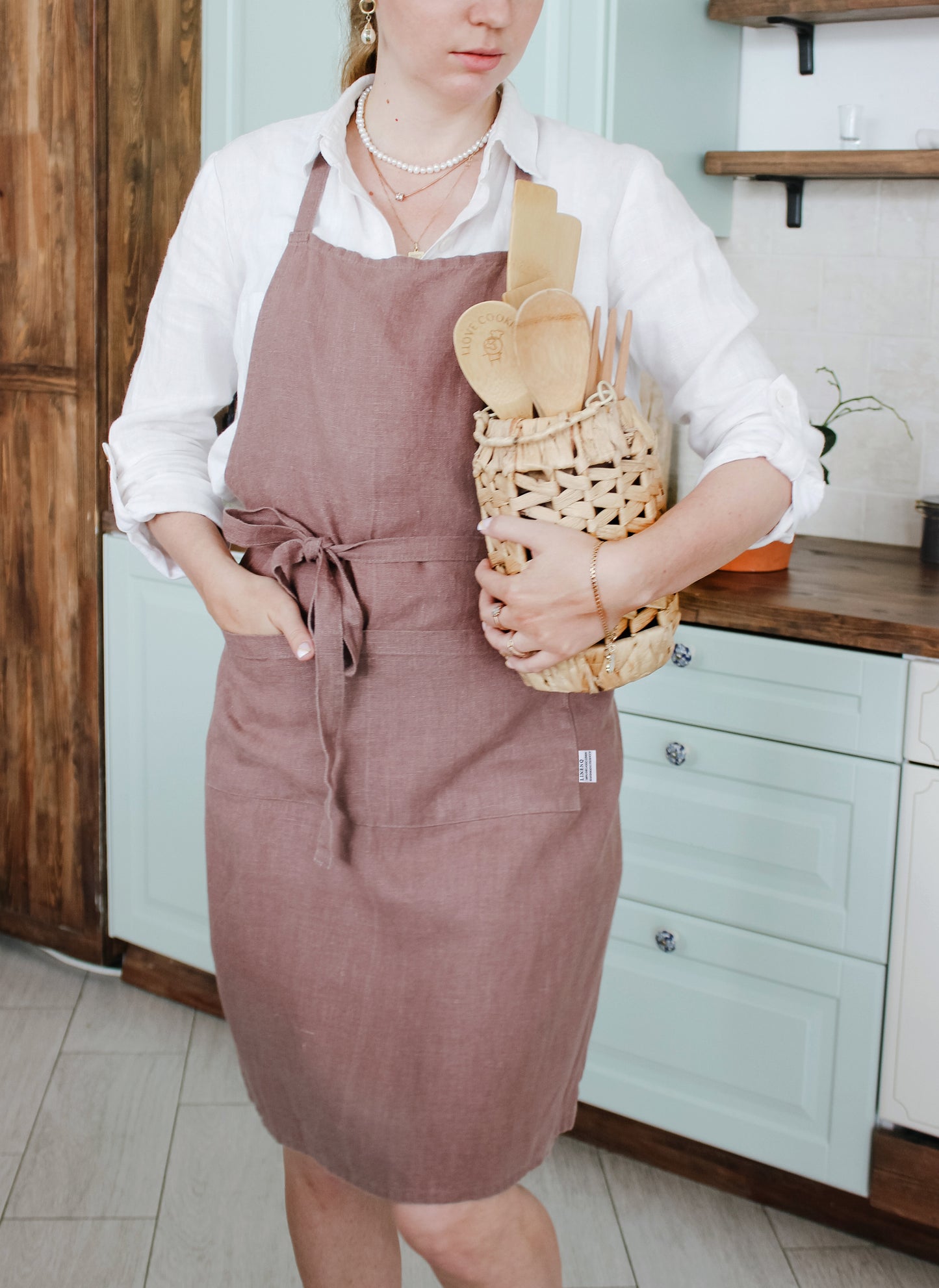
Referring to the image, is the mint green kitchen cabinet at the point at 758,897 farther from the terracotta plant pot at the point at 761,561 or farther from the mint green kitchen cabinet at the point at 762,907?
the terracotta plant pot at the point at 761,561

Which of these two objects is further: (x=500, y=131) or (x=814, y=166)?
(x=814, y=166)

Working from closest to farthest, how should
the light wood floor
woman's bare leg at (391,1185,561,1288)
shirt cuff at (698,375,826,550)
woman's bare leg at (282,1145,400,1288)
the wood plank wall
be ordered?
shirt cuff at (698,375,826,550) < woman's bare leg at (391,1185,561,1288) < woman's bare leg at (282,1145,400,1288) < the light wood floor < the wood plank wall

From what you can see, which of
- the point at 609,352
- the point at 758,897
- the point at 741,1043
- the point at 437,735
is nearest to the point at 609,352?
the point at 609,352

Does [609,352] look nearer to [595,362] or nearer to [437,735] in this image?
[595,362]

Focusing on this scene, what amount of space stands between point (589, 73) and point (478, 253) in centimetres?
90

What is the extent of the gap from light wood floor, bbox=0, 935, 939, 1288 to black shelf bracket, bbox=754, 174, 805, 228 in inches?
62.4

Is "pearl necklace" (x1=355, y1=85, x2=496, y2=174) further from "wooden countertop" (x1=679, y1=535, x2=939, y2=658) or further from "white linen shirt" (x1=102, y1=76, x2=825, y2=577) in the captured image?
"wooden countertop" (x1=679, y1=535, x2=939, y2=658)

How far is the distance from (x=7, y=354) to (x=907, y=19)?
1.67 meters

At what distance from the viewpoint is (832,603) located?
167 cm

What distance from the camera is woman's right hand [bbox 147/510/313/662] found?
1.07 m

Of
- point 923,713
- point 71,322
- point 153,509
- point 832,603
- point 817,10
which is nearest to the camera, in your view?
point 153,509

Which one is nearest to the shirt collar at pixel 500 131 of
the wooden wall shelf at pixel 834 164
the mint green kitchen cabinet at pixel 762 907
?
the mint green kitchen cabinet at pixel 762 907

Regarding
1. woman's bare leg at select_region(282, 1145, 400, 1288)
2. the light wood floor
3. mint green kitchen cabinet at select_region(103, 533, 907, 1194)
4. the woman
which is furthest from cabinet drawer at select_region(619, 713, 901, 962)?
woman's bare leg at select_region(282, 1145, 400, 1288)

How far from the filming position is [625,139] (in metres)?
1.88
